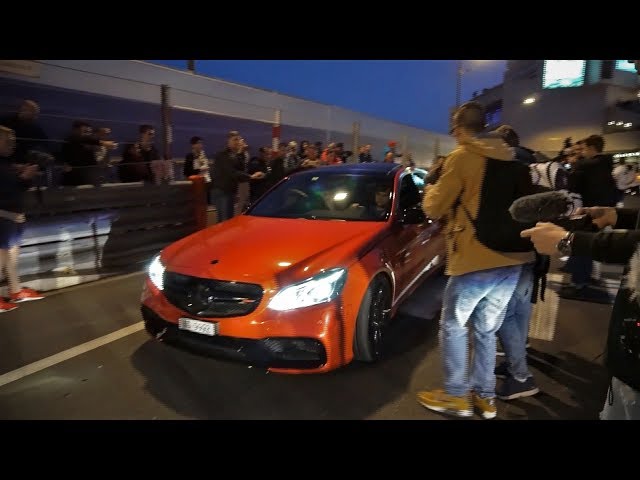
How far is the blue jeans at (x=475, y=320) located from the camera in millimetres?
2664

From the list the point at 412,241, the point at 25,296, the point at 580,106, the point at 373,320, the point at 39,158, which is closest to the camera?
the point at 373,320

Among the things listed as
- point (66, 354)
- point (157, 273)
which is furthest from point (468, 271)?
point (66, 354)

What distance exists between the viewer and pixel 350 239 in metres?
3.44

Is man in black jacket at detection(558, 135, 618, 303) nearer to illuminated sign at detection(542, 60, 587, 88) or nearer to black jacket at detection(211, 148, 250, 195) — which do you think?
black jacket at detection(211, 148, 250, 195)

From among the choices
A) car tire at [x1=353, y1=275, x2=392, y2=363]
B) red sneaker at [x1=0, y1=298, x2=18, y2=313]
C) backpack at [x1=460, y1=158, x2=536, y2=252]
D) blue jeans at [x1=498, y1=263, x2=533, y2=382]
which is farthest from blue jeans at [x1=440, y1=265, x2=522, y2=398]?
red sneaker at [x1=0, y1=298, x2=18, y2=313]

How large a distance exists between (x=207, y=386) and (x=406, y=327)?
A: 1960 mm

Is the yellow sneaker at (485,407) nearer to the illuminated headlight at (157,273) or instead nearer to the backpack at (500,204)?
the backpack at (500,204)

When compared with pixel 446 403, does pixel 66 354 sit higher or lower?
lower

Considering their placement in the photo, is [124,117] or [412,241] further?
[124,117]

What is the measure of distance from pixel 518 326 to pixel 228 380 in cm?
207

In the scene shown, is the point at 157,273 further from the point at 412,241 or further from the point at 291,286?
the point at 412,241

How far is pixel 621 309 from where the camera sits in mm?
1720
